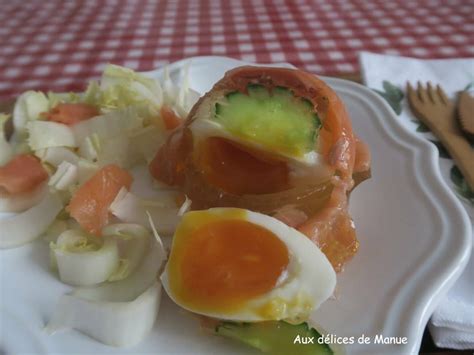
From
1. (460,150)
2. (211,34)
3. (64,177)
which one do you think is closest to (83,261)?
(64,177)

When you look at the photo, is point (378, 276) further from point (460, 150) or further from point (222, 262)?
point (460, 150)

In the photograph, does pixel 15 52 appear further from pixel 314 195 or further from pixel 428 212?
pixel 428 212

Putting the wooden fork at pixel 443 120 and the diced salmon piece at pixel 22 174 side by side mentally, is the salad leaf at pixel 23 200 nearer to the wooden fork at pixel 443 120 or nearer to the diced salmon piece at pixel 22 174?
the diced salmon piece at pixel 22 174

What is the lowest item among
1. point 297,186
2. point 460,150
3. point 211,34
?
point 211,34

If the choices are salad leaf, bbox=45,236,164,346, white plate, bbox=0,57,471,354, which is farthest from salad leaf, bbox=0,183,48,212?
salad leaf, bbox=45,236,164,346

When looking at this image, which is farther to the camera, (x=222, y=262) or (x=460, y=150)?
(x=460, y=150)

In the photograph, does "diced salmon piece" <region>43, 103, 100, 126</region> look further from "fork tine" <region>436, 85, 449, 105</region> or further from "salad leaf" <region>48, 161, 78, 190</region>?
"fork tine" <region>436, 85, 449, 105</region>

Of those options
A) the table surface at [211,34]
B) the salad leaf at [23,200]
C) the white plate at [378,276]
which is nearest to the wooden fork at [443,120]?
the white plate at [378,276]
